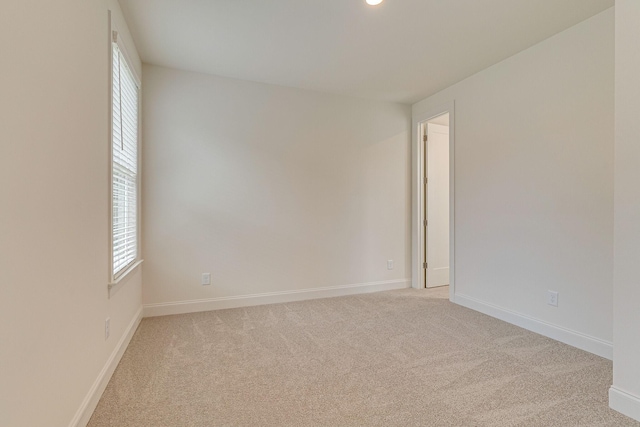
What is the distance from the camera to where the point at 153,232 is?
125 inches

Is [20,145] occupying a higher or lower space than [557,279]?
higher

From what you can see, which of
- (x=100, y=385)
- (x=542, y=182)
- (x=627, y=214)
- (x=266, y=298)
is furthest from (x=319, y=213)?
(x=627, y=214)

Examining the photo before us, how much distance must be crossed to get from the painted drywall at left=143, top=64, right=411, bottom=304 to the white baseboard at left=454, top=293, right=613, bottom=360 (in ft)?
3.89

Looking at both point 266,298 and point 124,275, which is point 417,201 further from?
point 124,275

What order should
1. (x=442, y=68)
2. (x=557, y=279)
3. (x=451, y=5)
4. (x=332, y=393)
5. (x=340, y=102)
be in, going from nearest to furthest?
(x=332, y=393)
(x=451, y=5)
(x=557, y=279)
(x=442, y=68)
(x=340, y=102)

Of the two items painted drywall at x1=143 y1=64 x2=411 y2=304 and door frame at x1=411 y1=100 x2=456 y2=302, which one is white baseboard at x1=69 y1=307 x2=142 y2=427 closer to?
painted drywall at x1=143 y1=64 x2=411 y2=304

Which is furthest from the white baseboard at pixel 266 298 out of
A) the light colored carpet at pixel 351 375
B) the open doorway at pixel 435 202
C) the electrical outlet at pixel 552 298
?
the electrical outlet at pixel 552 298

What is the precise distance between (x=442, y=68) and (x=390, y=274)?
2.60 metres

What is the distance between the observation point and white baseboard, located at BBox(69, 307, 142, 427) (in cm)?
153

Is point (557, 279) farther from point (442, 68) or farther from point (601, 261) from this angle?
point (442, 68)

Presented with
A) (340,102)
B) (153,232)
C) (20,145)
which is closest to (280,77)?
(340,102)

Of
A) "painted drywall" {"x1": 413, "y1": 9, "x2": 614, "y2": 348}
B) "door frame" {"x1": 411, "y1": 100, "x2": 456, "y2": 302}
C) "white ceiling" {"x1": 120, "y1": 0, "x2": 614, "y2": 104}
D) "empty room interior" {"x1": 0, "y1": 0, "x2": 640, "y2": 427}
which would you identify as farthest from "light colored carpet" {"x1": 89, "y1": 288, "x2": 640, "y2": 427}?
"white ceiling" {"x1": 120, "y1": 0, "x2": 614, "y2": 104}

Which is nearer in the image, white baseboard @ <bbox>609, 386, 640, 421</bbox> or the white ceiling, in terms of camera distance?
white baseboard @ <bbox>609, 386, 640, 421</bbox>

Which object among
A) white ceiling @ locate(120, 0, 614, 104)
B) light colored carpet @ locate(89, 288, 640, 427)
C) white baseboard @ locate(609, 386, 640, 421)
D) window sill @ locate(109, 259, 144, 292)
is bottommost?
light colored carpet @ locate(89, 288, 640, 427)
